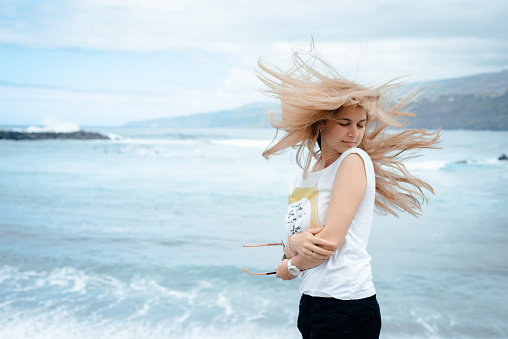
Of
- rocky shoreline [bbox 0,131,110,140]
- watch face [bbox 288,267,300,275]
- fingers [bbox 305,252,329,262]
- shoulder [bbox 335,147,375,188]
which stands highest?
shoulder [bbox 335,147,375,188]

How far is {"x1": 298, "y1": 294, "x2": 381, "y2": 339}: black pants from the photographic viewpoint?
1.67 meters

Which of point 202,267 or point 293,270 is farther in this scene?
point 202,267

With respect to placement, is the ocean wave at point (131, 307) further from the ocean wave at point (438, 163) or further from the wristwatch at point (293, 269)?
the ocean wave at point (438, 163)

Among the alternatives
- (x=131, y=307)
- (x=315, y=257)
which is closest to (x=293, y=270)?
(x=315, y=257)

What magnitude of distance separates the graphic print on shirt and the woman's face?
0.53 feet

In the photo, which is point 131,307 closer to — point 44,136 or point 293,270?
point 293,270

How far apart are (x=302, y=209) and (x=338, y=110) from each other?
1.17ft

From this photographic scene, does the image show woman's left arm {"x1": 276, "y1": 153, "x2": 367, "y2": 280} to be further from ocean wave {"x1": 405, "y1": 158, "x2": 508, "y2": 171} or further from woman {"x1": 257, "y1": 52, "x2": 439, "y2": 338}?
ocean wave {"x1": 405, "y1": 158, "x2": 508, "y2": 171}

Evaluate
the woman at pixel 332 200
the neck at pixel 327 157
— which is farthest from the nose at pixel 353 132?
the neck at pixel 327 157

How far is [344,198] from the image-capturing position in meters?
1.60

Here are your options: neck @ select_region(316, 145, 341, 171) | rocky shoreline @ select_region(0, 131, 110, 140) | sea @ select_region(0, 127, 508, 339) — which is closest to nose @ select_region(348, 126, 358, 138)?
neck @ select_region(316, 145, 341, 171)

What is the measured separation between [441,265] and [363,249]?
4.66m

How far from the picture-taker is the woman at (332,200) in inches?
63.7

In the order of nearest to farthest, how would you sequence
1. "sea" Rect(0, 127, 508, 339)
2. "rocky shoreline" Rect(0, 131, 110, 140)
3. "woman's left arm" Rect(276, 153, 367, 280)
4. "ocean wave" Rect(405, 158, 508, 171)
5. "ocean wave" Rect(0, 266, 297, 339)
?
1. "woman's left arm" Rect(276, 153, 367, 280)
2. "ocean wave" Rect(0, 266, 297, 339)
3. "sea" Rect(0, 127, 508, 339)
4. "ocean wave" Rect(405, 158, 508, 171)
5. "rocky shoreline" Rect(0, 131, 110, 140)
